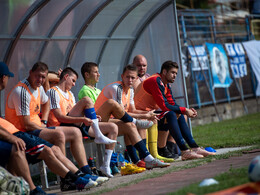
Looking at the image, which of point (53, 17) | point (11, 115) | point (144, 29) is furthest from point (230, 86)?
point (11, 115)

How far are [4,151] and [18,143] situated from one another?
0.17 m

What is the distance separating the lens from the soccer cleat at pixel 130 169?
7.27 m

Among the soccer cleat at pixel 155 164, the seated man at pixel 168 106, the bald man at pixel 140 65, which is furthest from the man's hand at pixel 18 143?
the bald man at pixel 140 65

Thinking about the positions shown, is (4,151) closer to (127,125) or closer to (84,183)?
(84,183)

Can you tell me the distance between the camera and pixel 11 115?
639 cm

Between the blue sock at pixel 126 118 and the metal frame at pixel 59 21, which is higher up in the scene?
the metal frame at pixel 59 21

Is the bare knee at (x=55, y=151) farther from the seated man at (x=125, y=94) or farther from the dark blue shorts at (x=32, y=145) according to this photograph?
the seated man at (x=125, y=94)

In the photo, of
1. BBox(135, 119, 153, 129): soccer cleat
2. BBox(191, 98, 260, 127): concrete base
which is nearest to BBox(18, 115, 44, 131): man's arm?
BBox(135, 119, 153, 129): soccer cleat

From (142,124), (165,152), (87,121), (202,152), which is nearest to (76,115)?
(87,121)

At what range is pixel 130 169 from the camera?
7.29 meters

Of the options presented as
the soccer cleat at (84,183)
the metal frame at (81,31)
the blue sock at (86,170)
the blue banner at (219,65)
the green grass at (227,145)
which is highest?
the metal frame at (81,31)

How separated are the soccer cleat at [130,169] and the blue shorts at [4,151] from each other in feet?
7.41

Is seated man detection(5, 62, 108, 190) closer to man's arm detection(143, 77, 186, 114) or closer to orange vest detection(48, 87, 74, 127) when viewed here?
orange vest detection(48, 87, 74, 127)

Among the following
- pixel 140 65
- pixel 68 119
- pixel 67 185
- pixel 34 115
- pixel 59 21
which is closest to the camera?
pixel 67 185
